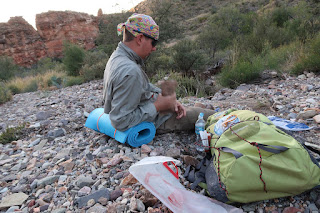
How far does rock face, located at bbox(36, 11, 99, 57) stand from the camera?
29.7 metres

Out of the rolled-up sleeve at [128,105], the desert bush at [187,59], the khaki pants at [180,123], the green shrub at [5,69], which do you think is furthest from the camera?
the green shrub at [5,69]

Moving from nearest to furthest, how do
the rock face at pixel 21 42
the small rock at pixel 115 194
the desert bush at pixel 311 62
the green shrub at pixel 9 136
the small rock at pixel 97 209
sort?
1. the small rock at pixel 97 209
2. the small rock at pixel 115 194
3. the green shrub at pixel 9 136
4. the desert bush at pixel 311 62
5. the rock face at pixel 21 42

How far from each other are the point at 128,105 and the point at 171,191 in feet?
3.09

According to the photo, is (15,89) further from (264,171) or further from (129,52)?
(264,171)

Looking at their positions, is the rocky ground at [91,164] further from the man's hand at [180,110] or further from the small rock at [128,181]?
the man's hand at [180,110]

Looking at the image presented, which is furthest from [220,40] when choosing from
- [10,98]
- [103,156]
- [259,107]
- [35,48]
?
[35,48]

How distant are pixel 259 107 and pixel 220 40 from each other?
945 centimetres

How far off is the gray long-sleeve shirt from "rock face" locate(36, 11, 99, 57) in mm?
29806

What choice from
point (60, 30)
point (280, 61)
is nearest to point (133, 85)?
point (280, 61)

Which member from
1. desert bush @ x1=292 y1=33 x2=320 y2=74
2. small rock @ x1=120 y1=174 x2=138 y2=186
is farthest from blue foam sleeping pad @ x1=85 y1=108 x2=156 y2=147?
desert bush @ x1=292 y1=33 x2=320 y2=74

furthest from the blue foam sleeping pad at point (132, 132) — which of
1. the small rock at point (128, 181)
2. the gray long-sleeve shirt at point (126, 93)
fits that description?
the small rock at point (128, 181)

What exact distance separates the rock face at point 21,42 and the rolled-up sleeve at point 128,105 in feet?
106

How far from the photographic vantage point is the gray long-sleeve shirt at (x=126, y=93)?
6.79 feet

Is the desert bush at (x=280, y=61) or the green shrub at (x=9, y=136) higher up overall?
the desert bush at (x=280, y=61)
